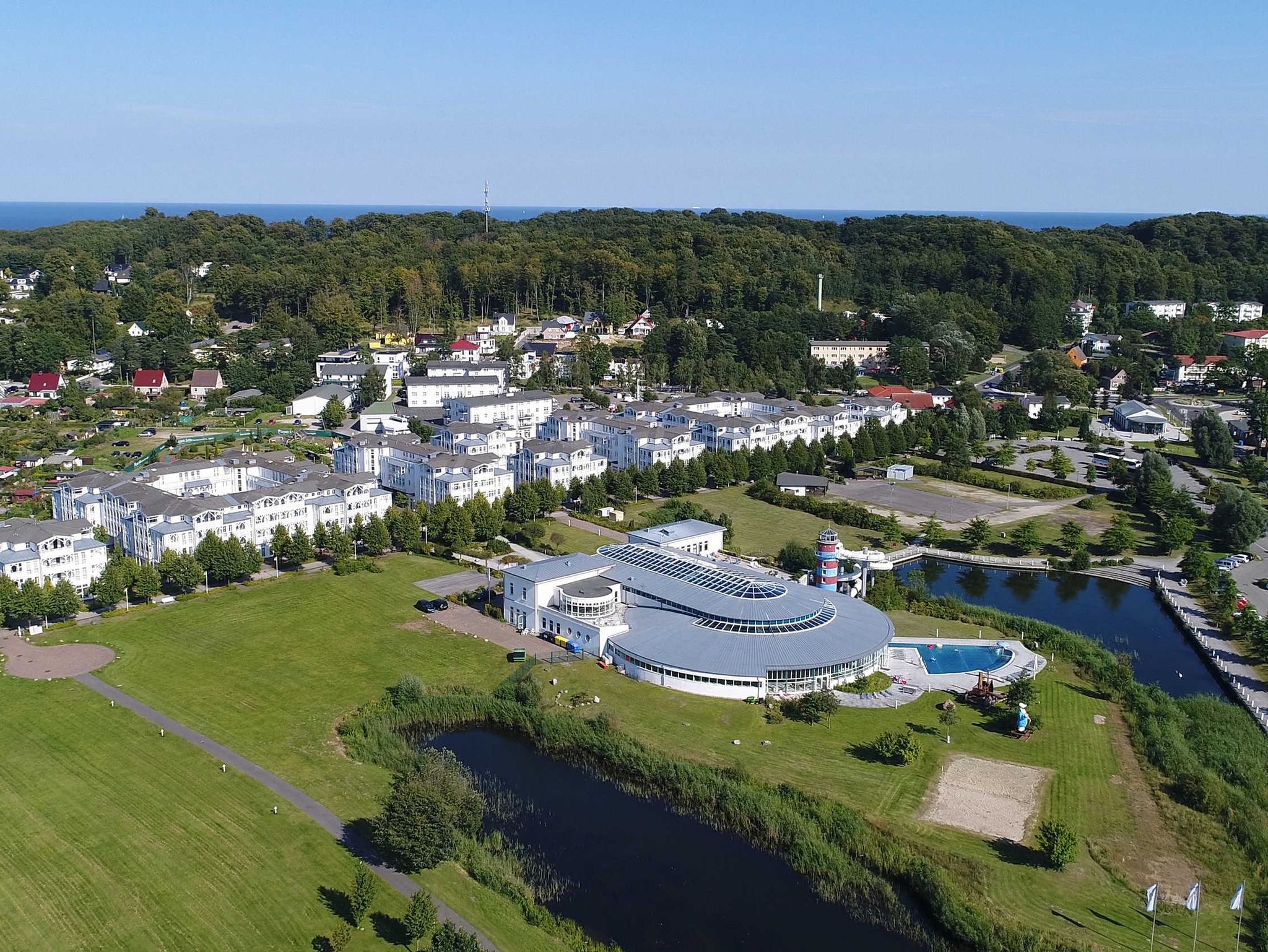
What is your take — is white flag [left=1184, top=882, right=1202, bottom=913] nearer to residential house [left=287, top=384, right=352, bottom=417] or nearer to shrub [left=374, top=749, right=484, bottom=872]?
shrub [left=374, top=749, right=484, bottom=872]

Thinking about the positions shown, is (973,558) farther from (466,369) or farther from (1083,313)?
(1083,313)

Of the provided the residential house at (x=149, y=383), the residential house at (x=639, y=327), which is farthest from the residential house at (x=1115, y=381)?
the residential house at (x=149, y=383)

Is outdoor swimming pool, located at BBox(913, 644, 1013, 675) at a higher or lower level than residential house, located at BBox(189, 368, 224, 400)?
lower

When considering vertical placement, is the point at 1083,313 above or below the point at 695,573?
above

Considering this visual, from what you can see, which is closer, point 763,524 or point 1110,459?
point 763,524

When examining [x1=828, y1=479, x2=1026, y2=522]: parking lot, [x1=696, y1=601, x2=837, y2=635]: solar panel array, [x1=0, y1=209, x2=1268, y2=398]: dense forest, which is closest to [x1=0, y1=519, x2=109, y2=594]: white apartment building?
[x1=696, y1=601, x2=837, y2=635]: solar panel array

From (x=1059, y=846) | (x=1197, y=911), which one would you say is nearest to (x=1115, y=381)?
(x=1059, y=846)
